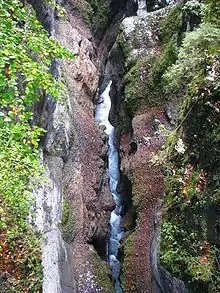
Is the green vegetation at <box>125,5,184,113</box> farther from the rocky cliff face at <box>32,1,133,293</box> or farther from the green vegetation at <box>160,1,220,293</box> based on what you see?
the green vegetation at <box>160,1,220,293</box>

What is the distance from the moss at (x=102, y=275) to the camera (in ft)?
46.4

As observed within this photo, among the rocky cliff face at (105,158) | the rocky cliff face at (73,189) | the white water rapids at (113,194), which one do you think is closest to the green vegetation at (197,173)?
the rocky cliff face at (105,158)

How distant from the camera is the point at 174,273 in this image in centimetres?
1013

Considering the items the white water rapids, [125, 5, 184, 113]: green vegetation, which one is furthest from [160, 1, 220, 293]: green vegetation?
[125, 5, 184, 113]: green vegetation

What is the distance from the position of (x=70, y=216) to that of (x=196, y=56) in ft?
27.5

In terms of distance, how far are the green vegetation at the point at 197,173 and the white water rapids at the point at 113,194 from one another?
701 cm

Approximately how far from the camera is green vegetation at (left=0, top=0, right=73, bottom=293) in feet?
17.0

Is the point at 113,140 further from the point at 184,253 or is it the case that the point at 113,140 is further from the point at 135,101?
the point at 184,253

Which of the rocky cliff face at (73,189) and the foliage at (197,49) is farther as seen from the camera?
the rocky cliff face at (73,189)

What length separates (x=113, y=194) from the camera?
21.1m

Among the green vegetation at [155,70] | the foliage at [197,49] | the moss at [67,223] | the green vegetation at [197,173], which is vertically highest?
the green vegetation at [155,70]

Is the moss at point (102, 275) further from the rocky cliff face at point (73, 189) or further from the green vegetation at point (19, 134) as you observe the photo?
the green vegetation at point (19, 134)

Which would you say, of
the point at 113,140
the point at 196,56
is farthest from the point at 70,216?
the point at 113,140

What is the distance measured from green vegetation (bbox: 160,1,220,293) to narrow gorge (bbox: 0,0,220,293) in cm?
3
